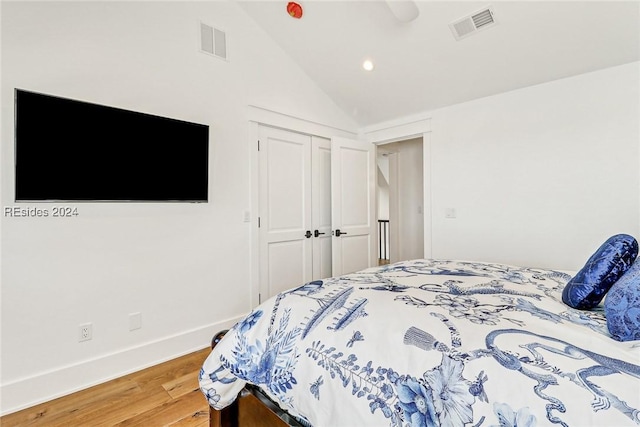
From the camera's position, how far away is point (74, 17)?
6.56ft

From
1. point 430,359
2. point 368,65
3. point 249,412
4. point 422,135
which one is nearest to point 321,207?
point 422,135

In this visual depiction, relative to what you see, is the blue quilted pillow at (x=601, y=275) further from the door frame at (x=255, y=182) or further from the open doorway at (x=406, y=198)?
the open doorway at (x=406, y=198)

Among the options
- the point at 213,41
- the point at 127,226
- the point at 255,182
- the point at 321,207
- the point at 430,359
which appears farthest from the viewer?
the point at 321,207

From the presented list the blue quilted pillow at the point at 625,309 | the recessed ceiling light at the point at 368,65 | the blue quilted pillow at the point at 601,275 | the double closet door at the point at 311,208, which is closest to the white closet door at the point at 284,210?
the double closet door at the point at 311,208

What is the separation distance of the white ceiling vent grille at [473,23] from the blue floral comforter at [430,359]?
2071mm

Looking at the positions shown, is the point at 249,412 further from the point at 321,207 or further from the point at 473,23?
the point at 473,23

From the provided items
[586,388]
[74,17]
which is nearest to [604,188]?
[586,388]

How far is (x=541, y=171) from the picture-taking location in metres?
2.77

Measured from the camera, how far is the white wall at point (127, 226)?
184 cm

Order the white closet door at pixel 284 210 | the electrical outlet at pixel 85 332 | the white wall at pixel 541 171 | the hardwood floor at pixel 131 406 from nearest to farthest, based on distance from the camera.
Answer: the hardwood floor at pixel 131 406
the electrical outlet at pixel 85 332
the white wall at pixel 541 171
the white closet door at pixel 284 210

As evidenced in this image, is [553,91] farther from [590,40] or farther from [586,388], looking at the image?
[586,388]

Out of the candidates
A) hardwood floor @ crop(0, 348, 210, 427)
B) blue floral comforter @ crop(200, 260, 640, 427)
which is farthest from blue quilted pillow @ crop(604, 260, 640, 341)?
hardwood floor @ crop(0, 348, 210, 427)

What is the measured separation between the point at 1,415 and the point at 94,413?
52cm

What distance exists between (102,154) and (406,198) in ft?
13.6
